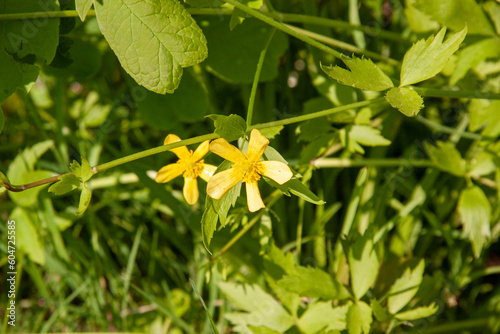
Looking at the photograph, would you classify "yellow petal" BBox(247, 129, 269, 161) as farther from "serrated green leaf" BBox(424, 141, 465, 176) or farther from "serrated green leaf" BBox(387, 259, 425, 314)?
"serrated green leaf" BBox(424, 141, 465, 176)

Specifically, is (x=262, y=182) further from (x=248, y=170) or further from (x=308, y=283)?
(x=248, y=170)

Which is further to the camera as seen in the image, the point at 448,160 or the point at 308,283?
the point at 448,160

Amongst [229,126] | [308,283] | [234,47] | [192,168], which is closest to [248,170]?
[229,126]

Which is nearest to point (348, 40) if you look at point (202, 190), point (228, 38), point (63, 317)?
point (228, 38)

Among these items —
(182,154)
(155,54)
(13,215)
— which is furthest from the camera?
(13,215)

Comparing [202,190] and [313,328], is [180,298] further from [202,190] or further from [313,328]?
[313,328]

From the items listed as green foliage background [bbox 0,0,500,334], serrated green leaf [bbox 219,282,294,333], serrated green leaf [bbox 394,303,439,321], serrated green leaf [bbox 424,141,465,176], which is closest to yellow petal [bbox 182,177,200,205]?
green foliage background [bbox 0,0,500,334]

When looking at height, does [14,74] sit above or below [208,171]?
above
